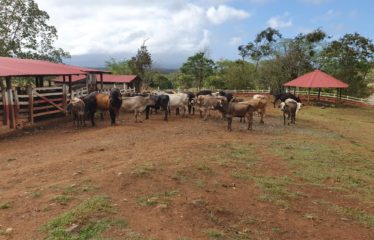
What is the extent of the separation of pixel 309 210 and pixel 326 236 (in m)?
0.99

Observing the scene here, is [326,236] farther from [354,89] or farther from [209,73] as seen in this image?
[209,73]

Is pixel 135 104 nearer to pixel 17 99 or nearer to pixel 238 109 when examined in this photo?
pixel 238 109

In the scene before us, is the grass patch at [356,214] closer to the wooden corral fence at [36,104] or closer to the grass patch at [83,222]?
the grass patch at [83,222]

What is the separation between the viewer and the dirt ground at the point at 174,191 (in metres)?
5.73

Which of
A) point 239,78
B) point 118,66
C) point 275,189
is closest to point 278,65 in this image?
point 239,78

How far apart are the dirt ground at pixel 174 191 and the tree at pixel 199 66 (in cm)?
4297

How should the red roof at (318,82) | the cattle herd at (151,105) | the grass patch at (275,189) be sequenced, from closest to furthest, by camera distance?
the grass patch at (275,189) → the cattle herd at (151,105) → the red roof at (318,82)

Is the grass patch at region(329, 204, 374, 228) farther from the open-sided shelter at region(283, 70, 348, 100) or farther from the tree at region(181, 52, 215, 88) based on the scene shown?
the tree at region(181, 52, 215, 88)

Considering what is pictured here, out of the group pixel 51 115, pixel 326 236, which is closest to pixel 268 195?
pixel 326 236

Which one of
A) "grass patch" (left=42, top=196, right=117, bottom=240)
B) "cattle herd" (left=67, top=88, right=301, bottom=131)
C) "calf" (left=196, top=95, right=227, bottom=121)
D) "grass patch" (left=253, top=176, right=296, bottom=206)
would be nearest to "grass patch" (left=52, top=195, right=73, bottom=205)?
"grass patch" (left=42, top=196, right=117, bottom=240)

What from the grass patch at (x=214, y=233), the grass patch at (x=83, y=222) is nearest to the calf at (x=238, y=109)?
the grass patch at (x=83, y=222)

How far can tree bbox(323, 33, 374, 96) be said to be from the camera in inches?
1633

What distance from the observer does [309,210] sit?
6895 millimetres

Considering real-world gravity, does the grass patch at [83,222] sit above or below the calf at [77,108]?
below
